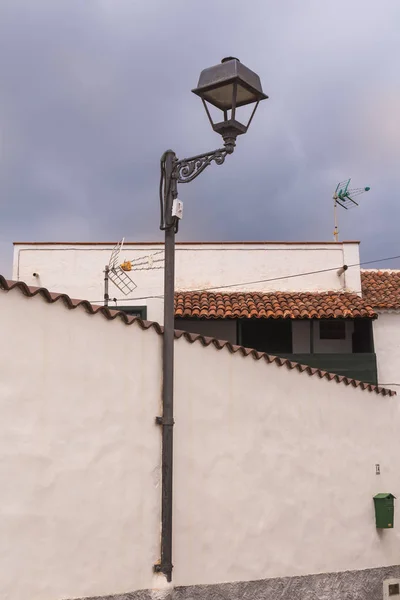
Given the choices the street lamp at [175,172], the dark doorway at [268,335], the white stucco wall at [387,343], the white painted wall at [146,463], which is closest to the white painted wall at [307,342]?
the dark doorway at [268,335]

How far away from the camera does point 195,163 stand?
666cm

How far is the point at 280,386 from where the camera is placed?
9109mm

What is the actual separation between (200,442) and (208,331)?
10.00 meters

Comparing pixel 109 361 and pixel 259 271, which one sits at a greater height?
pixel 259 271

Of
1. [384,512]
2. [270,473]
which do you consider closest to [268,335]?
[384,512]

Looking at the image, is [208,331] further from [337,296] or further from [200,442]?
[200,442]

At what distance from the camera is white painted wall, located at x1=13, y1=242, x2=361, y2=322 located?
18141 millimetres

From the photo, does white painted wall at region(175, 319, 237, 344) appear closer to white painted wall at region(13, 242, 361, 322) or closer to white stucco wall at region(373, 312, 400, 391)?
white painted wall at region(13, 242, 361, 322)

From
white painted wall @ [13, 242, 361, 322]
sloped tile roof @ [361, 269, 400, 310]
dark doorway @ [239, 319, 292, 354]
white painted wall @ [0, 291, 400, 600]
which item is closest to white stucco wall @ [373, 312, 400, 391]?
sloped tile roof @ [361, 269, 400, 310]

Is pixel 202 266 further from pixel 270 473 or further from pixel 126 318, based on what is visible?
pixel 126 318

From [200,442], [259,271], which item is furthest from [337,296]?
[200,442]

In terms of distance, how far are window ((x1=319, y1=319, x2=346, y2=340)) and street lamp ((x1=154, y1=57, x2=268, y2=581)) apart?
37.9 ft

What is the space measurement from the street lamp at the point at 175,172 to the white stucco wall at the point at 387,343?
11.1 metres

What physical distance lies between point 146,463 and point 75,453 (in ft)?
3.02
